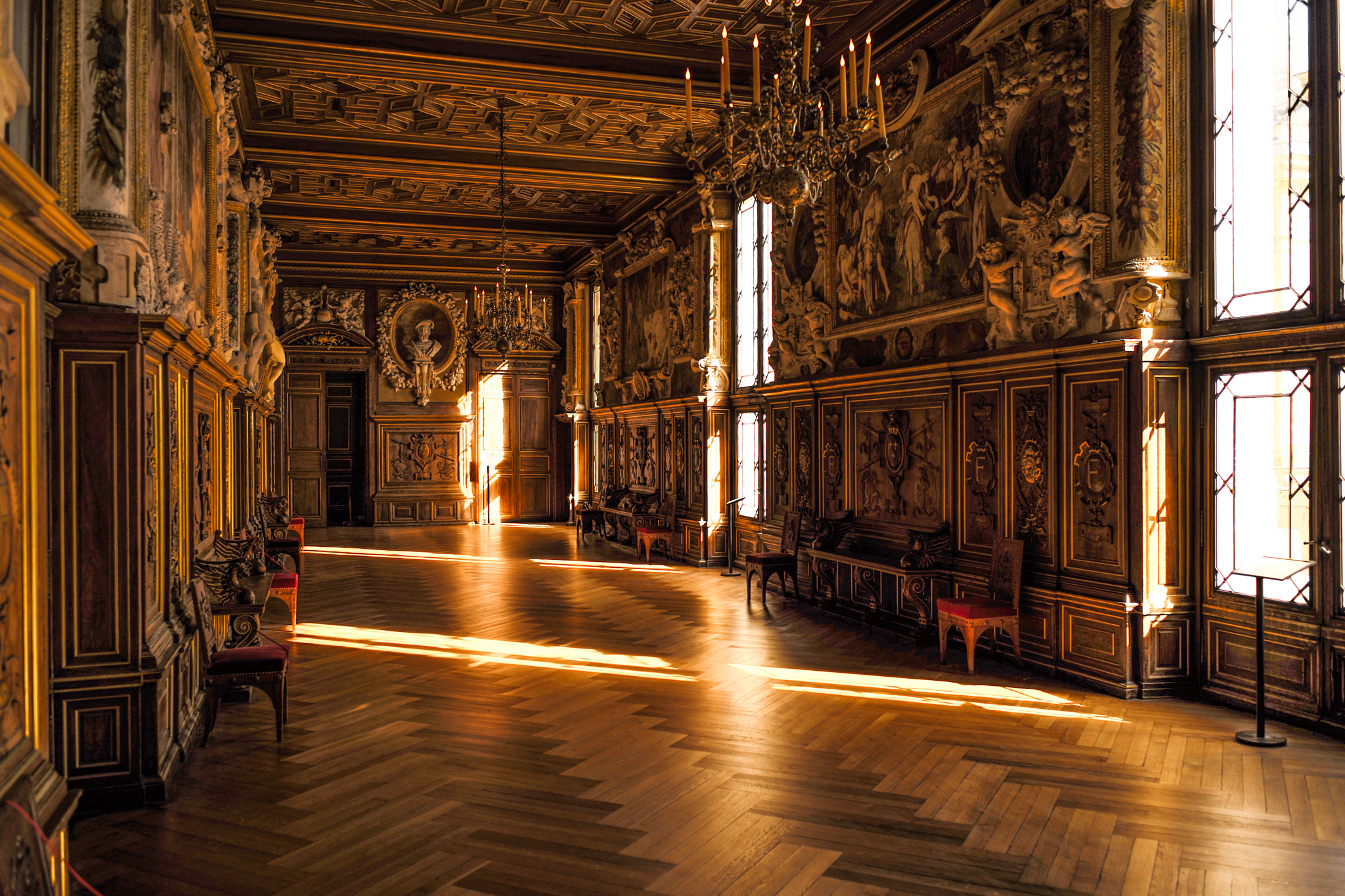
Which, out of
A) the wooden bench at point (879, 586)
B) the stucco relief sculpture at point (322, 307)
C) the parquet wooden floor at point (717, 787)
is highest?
the stucco relief sculpture at point (322, 307)

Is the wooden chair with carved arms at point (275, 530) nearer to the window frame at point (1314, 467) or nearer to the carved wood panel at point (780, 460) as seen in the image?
the carved wood panel at point (780, 460)

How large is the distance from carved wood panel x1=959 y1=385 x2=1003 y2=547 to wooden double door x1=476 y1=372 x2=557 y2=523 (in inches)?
522

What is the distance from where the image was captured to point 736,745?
16.4 ft

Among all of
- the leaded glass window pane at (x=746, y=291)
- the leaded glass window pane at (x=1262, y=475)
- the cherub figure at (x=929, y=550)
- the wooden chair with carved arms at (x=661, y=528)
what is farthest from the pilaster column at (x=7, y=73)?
the wooden chair with carved arms at (x=661, y=528)

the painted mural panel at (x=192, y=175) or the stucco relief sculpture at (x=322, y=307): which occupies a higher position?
the stucco relief sculpture at (x=322, y=307)

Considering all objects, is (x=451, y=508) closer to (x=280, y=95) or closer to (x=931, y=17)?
(x=280, y=95)

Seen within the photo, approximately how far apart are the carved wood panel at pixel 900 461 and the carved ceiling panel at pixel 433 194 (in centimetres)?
719

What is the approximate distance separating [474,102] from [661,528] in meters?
6.23

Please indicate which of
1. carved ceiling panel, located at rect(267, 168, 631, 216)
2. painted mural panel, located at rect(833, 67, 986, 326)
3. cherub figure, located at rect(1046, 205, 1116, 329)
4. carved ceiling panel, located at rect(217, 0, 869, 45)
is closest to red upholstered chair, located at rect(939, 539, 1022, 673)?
cherub figure, located at rect(1046, 205, 1116, 329)

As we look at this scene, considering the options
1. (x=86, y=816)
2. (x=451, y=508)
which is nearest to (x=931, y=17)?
(x=86, y=816)

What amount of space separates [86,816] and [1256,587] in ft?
19.4

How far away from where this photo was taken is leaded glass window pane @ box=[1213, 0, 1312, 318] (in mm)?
5246

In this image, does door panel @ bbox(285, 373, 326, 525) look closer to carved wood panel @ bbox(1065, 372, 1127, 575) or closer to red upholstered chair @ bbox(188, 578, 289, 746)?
red upholstered chair @ bbox(188, 578, 289, 746)

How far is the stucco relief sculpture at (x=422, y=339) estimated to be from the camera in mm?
18781
